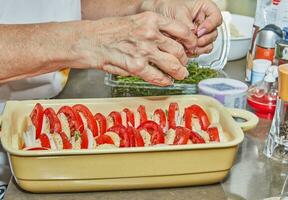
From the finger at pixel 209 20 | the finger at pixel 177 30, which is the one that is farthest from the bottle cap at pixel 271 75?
the finger at pixel 177 30

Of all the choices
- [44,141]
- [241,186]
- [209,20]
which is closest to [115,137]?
[44,141]

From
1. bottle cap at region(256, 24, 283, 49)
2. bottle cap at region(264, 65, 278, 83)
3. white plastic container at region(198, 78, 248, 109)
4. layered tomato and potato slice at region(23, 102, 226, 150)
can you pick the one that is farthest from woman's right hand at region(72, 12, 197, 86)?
bottle cap at region(256, 24, 283, 49)

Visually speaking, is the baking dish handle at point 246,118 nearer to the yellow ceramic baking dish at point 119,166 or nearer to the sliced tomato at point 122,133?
the yellow ceramic baking dish at point 119,166

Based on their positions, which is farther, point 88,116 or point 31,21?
point 31,21

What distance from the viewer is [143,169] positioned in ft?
2.66

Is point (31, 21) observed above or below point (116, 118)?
above

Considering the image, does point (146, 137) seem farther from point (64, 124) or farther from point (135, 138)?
point (64, 124)

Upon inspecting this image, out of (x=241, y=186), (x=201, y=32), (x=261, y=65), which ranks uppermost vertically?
(x=201, y=32)

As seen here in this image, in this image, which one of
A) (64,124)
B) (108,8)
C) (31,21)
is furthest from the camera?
(108,8)

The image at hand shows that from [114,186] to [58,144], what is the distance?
4.5 inches

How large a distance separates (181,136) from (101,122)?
15 cm

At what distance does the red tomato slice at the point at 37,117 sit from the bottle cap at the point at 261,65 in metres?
0.53

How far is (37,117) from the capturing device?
91cm

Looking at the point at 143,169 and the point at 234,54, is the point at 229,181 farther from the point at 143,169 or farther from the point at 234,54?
the point at 234,54
